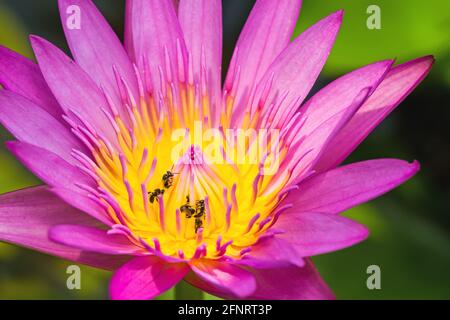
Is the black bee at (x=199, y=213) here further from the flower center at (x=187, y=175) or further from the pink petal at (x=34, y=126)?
the pink petal at (x=34, y=126)

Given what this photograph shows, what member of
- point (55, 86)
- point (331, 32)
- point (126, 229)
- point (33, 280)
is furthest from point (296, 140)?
point (33, 280)

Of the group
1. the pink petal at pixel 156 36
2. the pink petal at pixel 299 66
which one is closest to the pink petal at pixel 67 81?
the pink petal at pixel 156 36

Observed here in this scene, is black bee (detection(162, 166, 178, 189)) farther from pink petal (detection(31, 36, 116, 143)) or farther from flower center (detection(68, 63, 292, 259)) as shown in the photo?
pink petal (detection(31, 36, 116, 143))

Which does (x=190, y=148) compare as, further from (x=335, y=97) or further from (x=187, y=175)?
(x=335, y=97)

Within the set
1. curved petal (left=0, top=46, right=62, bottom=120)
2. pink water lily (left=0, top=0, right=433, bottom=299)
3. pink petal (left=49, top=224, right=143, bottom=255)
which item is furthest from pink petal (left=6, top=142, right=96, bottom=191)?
curved petal (left=0, top=46, right=62, bottom=120)

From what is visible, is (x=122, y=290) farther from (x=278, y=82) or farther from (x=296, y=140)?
(x=278, y=82)

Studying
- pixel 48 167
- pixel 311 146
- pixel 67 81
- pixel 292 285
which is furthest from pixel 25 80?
pixel 292 285
